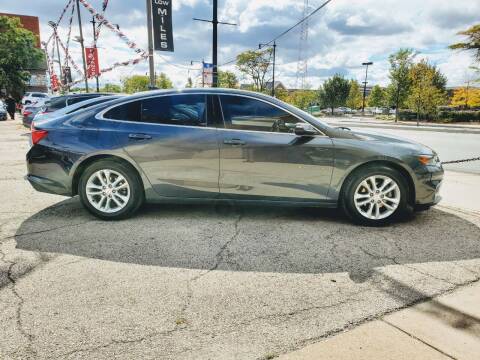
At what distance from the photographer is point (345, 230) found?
3.93 meters

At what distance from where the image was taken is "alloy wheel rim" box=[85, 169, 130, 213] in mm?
4062

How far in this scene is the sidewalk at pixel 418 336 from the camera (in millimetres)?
1977

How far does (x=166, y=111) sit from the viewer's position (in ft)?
13.4

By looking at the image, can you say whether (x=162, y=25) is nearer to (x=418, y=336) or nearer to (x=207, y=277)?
(x=207, y=277)

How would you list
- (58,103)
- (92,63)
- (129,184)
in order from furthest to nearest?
1. (92,63)
2. (58,103)
3. (129,184)

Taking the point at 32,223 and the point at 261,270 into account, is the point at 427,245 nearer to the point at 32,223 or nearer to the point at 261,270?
the point at 261,270

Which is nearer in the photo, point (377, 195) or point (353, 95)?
point (377, 195)

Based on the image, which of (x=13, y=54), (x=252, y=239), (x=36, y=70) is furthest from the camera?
(x=36, y=70)

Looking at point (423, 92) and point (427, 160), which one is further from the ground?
point (423, 92)

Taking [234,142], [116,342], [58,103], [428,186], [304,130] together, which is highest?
[58,103]

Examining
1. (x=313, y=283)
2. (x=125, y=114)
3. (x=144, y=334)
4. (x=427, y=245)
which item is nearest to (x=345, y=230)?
(x=427, y=245)

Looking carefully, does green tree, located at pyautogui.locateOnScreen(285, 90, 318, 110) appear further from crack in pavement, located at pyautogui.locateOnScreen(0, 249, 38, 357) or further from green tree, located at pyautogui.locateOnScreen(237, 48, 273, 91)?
crack in pavement, located at pyautogui.locateOnScreen(0, 249, 38, 357)

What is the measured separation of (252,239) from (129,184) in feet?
5.26

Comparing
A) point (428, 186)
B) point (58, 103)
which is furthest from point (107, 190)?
point (58, 103)
